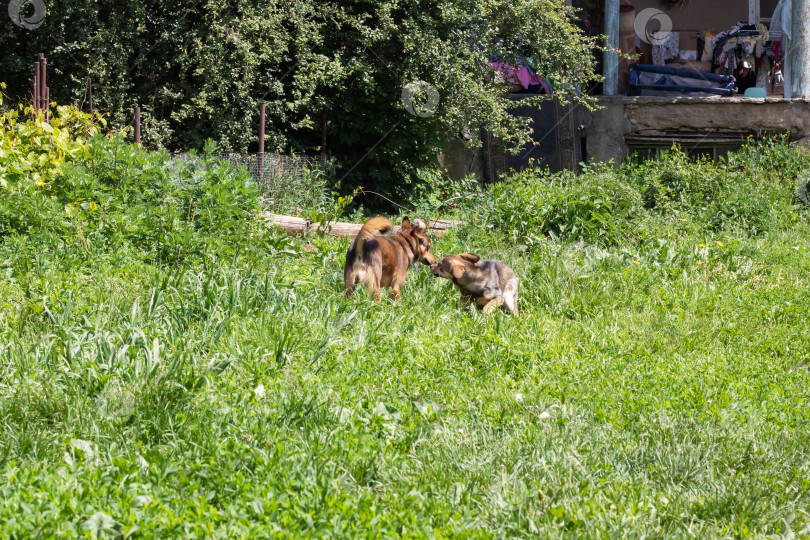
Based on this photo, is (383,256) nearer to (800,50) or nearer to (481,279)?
(481,279)

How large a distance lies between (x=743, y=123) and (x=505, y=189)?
779 centimetres

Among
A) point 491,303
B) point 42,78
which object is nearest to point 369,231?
point 491,303

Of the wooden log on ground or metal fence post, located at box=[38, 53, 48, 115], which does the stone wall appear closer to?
the wooden log on ground

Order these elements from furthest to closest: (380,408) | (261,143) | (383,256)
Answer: (261,143) < (383,256) < (380,408)

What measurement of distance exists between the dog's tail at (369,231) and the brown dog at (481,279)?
2.15 ft

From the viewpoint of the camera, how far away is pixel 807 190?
1293cm

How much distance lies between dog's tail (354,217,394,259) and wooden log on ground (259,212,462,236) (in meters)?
1.82

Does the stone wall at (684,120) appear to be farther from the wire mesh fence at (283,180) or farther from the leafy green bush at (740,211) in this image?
the wire mesh fence at (283,180)

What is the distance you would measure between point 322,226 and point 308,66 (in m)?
4.86

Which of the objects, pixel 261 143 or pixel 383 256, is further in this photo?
pixel 261 143

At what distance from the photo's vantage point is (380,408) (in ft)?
14.6

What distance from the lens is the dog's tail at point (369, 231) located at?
697 centimetres

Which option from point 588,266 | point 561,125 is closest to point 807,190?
point 561,125

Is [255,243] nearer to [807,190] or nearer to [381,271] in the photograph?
[381,271]
